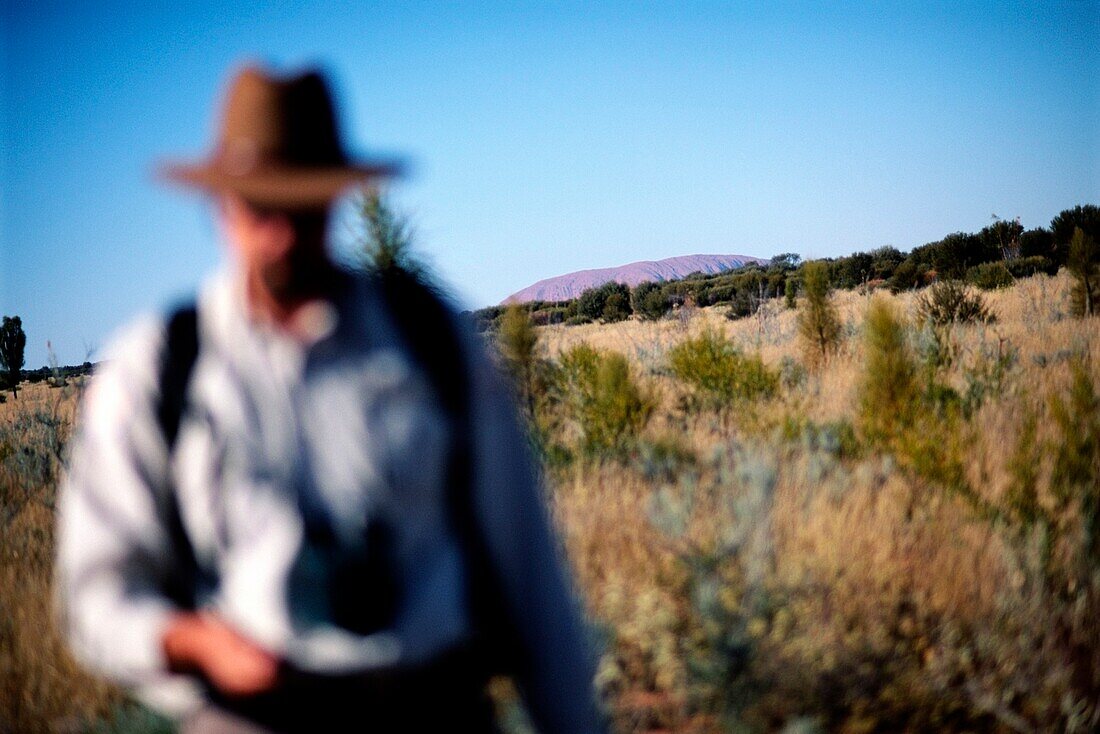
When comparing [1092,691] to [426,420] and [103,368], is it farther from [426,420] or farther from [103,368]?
[103,368]

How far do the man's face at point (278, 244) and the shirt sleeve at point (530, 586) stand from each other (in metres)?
0.27

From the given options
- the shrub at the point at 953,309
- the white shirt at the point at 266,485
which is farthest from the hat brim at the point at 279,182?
the shrub at the point at 953,309

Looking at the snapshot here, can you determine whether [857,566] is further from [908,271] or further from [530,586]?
[908,271]

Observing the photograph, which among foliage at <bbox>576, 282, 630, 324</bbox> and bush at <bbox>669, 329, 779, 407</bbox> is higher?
foliage at <bbox>576, 282, 630, 324</bbox>

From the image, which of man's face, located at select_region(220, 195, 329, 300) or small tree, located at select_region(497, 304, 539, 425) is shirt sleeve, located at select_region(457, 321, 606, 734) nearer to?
man's face, located at select_region(220, 195, 329, 300)

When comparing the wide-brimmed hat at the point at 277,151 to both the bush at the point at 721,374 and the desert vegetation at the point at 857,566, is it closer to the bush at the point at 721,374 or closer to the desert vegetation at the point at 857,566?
the desert vegetation at the point at 857,566

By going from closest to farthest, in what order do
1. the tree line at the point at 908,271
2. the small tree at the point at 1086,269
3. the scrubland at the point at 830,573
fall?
the scrubland at the point at 830,573 → the small tree at the point at 1086,269 → the tree line at the point at 908,271

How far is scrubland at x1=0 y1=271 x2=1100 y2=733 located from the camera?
8.93 feet

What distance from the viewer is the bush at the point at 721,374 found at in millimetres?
6965

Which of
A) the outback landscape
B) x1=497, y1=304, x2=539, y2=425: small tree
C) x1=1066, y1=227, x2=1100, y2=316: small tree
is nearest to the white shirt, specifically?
the outback landscape

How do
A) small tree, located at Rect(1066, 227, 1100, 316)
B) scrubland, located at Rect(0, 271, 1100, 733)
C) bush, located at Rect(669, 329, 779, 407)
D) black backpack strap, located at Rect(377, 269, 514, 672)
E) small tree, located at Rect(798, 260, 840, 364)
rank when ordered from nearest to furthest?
1. black backpack strap, located at Rect(377, 269, 514, 672)
2. scrubland, located at Rect(0, 271, 1100, 733)
3. bush, located at Rect(669, 329, 779, 407)
4. small tree, located at Rect(798, 260, 840, 364)
5. small tree, located at Rect(1066, 227, 1100, 316)

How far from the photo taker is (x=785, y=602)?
299 cm

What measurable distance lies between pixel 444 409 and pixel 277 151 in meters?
0.46

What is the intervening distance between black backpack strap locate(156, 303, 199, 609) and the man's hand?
0.08 meters
